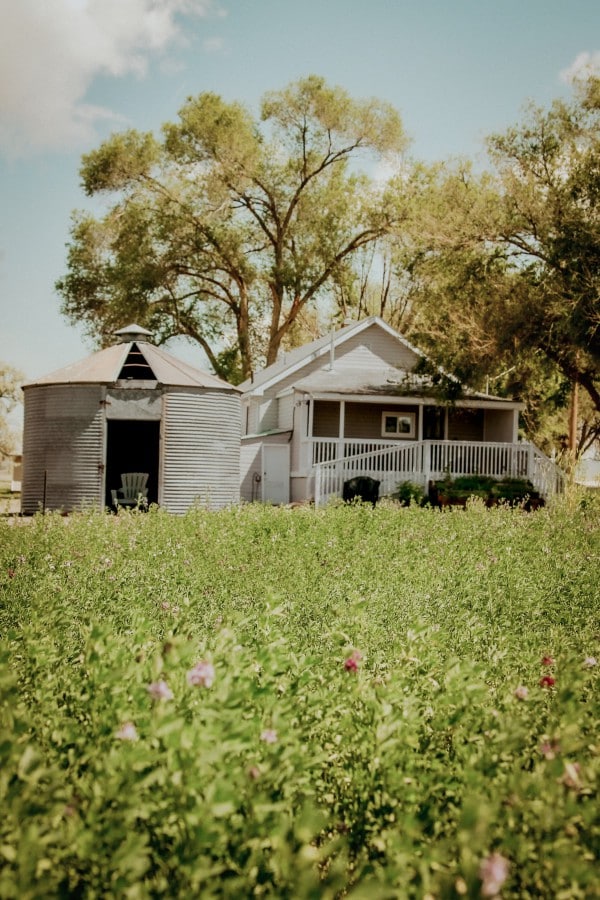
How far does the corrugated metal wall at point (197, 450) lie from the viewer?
2139cm

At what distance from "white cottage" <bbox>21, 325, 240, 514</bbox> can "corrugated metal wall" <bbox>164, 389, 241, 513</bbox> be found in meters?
A: 0.03

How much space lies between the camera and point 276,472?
94.0 ft

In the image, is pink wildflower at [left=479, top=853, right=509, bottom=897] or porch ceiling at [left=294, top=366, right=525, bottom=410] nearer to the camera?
pink wildflower at [left=479, top=853, right=509, bottom=897]

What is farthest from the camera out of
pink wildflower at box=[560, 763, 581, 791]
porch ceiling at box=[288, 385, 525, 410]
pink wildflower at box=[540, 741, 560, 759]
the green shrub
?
porch ceiling at box=[288, 385, 525, 410]

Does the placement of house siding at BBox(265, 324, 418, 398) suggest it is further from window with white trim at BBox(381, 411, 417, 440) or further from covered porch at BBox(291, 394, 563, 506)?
covered porch at BBox(291, 394, 563, 506)

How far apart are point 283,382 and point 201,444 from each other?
959 centimetres

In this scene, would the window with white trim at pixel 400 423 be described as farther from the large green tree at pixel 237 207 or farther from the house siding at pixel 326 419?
the large green tree at pixel 237 207

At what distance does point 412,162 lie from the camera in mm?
42250

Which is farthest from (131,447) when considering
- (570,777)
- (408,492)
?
(570,777)

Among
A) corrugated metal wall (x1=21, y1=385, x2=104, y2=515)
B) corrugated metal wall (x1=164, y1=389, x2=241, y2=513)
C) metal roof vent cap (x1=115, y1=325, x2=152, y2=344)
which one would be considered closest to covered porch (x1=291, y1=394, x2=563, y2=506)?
corrugated metal wall (x1=164, y1=389, x2=241, y2=513)

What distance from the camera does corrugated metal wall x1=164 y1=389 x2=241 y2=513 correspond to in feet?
70.2

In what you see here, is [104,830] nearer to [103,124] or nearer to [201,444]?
[201,444]

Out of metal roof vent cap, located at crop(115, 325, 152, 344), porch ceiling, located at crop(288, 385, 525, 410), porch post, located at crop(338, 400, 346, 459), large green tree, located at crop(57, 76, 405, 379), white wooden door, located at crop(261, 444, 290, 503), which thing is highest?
large green tree, located at crop(57, 76, 405, 379)

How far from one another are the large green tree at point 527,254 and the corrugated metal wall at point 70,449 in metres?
11.2
